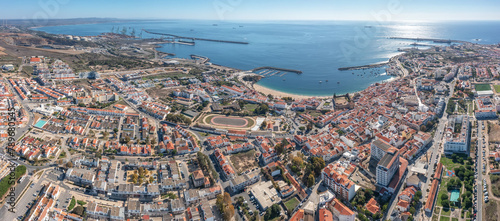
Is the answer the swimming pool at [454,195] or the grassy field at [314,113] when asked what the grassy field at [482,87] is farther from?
the swimming pool at [454,195]

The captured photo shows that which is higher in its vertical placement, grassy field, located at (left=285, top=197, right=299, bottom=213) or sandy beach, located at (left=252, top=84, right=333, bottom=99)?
sandy beach, located at (left=252, top=84, right=333, bottom=99)

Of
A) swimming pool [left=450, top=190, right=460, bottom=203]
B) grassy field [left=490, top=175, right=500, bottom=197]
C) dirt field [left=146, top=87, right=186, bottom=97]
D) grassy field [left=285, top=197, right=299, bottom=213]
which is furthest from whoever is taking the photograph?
dirt field [left=146, top=87, right=186, bottom=97]

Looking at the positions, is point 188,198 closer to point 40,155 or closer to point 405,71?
point 40,155

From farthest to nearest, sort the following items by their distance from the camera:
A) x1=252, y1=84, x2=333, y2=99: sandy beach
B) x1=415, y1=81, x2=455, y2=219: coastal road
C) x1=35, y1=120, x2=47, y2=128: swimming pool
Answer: x1=252, y1=84, x2=333, y2=99: sandy beach, x1=35, y1=120, x2=47, y2=128: swimming pool, x1=415, y1=81, x2=455, y2=219: coastal road

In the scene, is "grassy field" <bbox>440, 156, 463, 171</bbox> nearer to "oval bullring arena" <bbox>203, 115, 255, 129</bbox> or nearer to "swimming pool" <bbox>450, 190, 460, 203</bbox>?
"swimming pool" <bbox>450, 190, 460, 203</bbox>

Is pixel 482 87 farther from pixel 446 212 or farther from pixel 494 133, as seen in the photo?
pixel 446 212

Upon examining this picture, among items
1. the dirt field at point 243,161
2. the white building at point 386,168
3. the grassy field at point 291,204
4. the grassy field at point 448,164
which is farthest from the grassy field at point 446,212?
the dirt field at point 243,161

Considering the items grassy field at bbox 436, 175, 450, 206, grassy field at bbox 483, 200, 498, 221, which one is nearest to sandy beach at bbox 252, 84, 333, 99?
grassy field at bbox 436, 175, 450, 206

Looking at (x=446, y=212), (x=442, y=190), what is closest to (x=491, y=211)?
(x=446, y=212)
